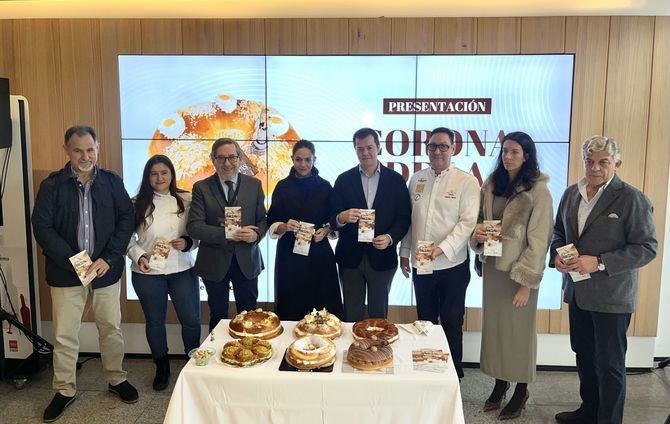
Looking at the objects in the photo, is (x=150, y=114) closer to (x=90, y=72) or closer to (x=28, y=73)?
(x=90, y=72)

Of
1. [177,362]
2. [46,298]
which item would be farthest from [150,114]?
[177,362]

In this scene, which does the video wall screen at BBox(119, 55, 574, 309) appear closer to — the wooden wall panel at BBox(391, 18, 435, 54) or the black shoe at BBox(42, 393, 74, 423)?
the wooden wall panel at BBox(391, 18, 435, 54)

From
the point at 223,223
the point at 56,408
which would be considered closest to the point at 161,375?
the point at 56,408

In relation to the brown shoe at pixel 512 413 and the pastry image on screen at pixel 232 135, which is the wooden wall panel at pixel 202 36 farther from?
the brown shoe at pixel 512 413

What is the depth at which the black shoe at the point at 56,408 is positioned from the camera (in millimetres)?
3580

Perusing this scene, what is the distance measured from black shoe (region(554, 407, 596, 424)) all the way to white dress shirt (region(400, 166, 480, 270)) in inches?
47.5

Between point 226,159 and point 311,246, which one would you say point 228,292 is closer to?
point 311,246

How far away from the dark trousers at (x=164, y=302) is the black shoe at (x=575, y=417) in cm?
258

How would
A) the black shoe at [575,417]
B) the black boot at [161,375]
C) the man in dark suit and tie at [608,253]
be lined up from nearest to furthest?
1. the man in dark suit and tie at [608,253]
2. the black shoe at [575,417]
3. the black boot at [161,375]

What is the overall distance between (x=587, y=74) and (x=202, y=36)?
299cm

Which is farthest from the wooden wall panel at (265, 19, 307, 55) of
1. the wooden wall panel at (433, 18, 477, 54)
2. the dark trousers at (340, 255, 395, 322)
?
the dark trousers at (340, 255, 395, 322)

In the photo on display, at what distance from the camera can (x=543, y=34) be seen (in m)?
4.14

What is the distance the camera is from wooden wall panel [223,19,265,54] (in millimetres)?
4250

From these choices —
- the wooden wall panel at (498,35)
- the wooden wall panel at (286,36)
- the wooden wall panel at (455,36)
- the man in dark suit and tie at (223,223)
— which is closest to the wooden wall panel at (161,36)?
the wooden wall panel at (286,36)
